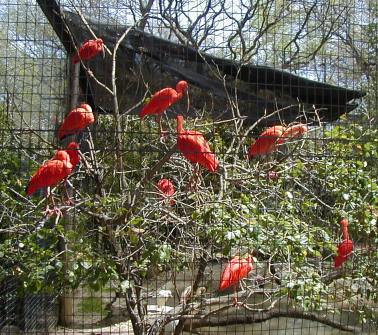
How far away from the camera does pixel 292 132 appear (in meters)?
2.70

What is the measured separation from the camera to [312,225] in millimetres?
3076

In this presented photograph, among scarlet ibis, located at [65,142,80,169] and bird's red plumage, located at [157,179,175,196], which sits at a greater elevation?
scarlet ibis, located at [65,142,80,169]

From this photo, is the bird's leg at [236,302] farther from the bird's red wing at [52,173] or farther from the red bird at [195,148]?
the bird's red wing at [52,173]

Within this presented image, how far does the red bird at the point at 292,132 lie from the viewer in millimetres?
2664

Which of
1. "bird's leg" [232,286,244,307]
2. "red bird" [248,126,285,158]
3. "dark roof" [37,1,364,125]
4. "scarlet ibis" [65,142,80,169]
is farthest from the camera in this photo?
"dark roof" [37,1,364,125]

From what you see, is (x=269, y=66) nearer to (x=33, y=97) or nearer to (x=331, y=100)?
(x=331, y=100)

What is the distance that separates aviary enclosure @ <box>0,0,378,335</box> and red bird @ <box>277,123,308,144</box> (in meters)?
0.02

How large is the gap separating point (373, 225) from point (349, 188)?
0.21 meters

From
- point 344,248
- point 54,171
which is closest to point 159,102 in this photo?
point 54,171

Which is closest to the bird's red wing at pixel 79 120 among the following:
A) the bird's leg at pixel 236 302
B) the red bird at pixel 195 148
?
the red bird at pixel 195 148

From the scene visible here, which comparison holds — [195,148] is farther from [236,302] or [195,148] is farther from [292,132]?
[236,302]

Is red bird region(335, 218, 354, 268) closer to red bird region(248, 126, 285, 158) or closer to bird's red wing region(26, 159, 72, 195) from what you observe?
red bird region(248, 126, 285, 158)

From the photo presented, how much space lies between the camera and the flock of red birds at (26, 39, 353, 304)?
7.88 ft

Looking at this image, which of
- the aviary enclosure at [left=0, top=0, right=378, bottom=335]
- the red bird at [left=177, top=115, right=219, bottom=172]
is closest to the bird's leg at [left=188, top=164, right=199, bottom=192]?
the aviary enclosure at [left=0, top=0, right=378, bottom=335]
